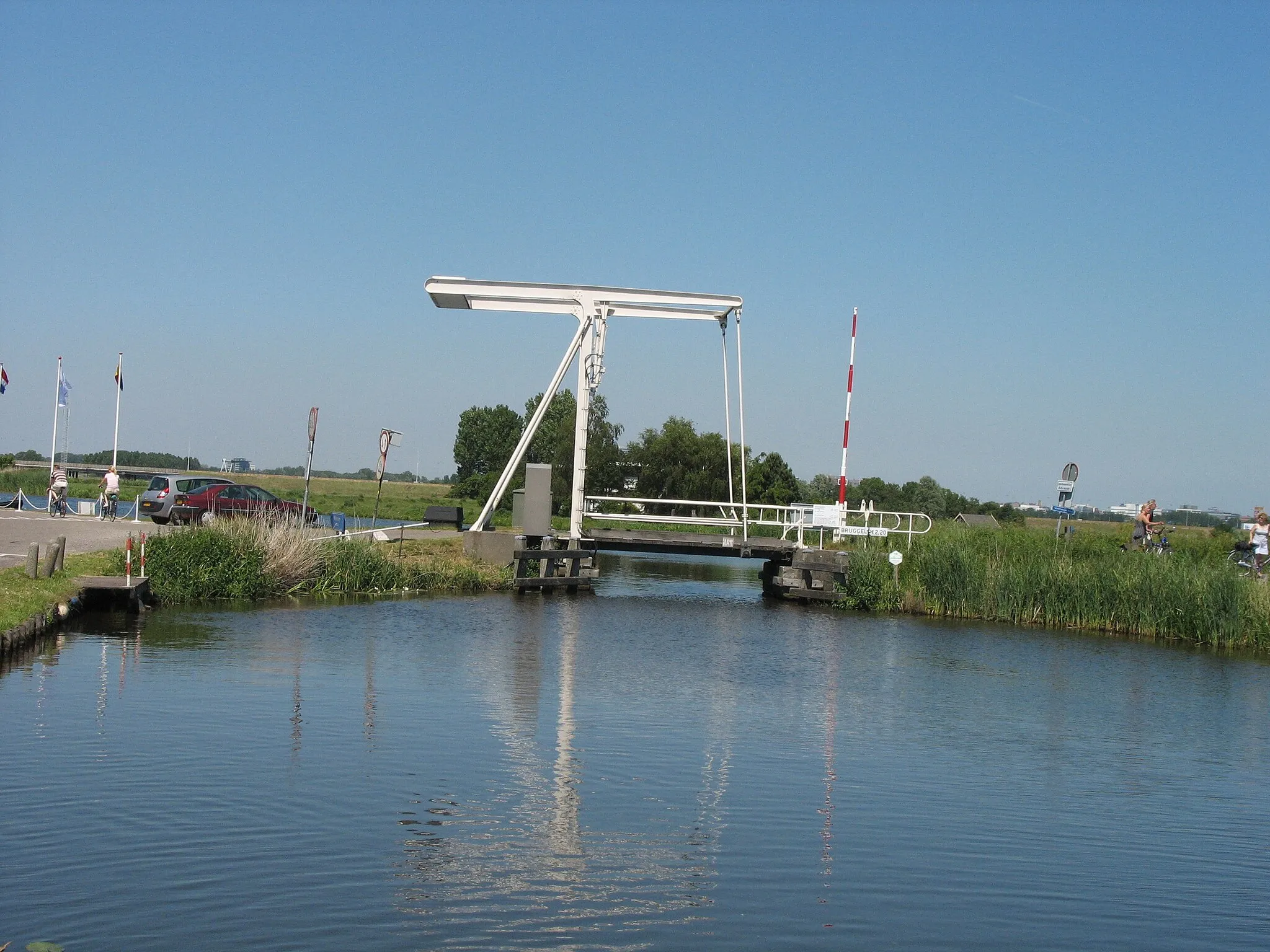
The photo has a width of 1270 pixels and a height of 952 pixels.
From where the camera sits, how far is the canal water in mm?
6273

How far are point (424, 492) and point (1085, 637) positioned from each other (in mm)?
84271

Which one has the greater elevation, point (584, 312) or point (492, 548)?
point (584, 312)

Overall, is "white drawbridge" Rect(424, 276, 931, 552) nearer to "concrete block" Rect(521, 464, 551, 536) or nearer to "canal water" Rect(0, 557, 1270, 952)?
"concrete block" Rect(521, 464, 551, 536)

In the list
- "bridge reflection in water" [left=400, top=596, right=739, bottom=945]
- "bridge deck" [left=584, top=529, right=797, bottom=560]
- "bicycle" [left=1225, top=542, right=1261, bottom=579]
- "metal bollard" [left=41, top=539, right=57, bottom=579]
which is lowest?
"bridge reflection in water" [left=400, top=596, right=739, bottom=945]

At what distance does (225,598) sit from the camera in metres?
21.1

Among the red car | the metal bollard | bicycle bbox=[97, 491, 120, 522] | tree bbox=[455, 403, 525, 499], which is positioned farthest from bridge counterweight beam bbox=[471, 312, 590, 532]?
tree bbox=[455, 403, 525, 499]

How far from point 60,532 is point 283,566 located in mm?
7084

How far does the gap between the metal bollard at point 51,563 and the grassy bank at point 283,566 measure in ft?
5.30

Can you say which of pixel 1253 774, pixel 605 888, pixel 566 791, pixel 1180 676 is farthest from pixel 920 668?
pixel 605 888

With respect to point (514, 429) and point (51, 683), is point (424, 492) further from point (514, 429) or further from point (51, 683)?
point (51, 683)

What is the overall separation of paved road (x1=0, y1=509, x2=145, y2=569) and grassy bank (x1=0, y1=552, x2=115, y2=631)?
102 cm

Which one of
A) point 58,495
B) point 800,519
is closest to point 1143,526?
point 800,519

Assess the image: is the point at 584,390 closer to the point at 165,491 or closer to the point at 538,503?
the point at 538,503

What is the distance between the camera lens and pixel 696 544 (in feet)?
88.3
